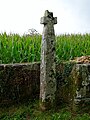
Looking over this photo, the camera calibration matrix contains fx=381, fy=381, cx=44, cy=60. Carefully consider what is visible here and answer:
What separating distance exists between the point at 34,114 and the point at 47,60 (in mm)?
1147

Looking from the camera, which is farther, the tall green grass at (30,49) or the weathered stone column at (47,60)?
the tall green grass at (30,49)

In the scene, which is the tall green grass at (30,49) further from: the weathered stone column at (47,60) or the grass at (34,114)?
the grass at (34,114)

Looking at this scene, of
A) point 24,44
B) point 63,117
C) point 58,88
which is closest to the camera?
point 63,117

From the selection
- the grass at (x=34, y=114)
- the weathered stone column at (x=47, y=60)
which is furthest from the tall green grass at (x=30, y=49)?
the grass at (x=34, y=114)

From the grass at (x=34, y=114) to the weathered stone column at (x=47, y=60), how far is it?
0.25 meters

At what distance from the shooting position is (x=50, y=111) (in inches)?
308

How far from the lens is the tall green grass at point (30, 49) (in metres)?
8.96

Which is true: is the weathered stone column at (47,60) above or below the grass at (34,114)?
above

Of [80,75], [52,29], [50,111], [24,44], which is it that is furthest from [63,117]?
[24,44]

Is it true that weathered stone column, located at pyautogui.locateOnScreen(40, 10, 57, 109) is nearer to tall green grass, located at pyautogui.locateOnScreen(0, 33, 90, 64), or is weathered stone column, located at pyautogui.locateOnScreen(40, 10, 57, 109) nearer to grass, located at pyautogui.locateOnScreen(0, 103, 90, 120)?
grass, located at pyautogui.locateOnScreen(0, 103, 90, 120)

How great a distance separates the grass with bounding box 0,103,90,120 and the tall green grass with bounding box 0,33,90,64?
127 cm

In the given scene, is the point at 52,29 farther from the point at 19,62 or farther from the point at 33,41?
the point at 33,41

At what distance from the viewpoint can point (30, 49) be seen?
9234 mm

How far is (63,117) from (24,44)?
2635 mm
